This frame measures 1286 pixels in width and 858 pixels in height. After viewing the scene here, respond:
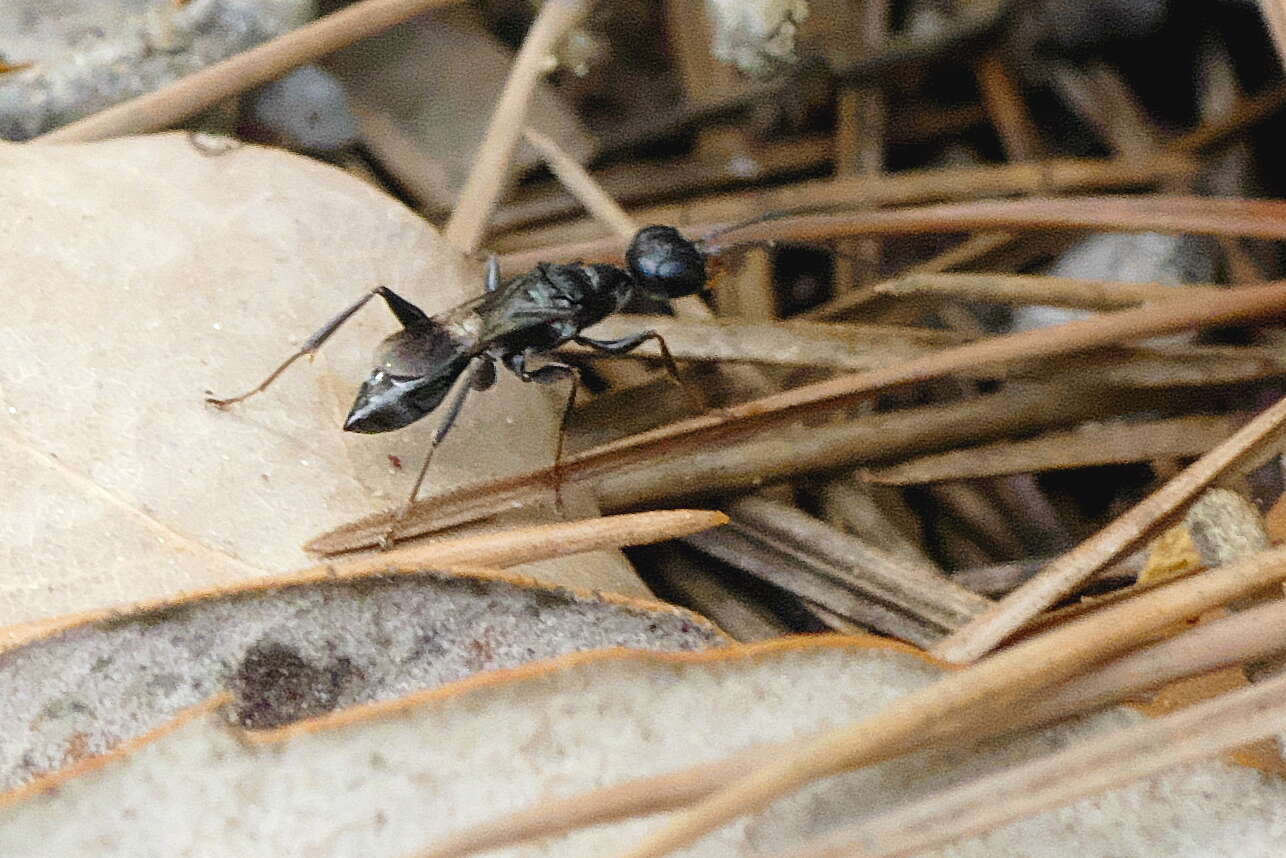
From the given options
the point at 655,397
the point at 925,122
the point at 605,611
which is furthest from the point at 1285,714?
the point at 925,122

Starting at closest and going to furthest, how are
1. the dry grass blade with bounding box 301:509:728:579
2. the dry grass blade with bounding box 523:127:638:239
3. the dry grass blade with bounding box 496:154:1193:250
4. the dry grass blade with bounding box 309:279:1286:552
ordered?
the dry grass blade with bounding box 301:509:728:579 → the dry grass blade with bounding box 309:279:1286:552 → the dry grass blade with bounding box 523:127:638:239 → the dry grass blade with bounding box 496:154:1193:250

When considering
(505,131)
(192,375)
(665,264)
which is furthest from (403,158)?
(192,375)

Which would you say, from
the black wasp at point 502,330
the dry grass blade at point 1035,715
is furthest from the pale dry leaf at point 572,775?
the black wasp at point 502,330

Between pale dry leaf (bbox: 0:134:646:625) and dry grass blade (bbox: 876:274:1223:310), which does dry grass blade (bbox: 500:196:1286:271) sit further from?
pale dry leaf (bbox: 0:134:646:625)

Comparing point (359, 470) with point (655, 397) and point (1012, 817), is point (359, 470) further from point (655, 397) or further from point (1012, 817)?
point (1012, 817)

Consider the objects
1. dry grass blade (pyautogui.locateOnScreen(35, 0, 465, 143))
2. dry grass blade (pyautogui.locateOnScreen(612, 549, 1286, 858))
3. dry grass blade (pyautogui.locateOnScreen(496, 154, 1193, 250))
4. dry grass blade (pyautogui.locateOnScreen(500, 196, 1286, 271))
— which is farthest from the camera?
dry grass blade (pyautogui.locateOnScreen(496, 154, 1193, 250))

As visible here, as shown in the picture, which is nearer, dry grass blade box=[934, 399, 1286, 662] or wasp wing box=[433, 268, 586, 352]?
dry grass blade box=[934, 399, 1286, 662]

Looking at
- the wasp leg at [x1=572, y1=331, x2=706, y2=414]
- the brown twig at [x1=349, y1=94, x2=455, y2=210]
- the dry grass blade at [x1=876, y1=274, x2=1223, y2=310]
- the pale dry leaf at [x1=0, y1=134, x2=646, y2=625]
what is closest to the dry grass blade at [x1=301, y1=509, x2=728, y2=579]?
the pale dry leaf at [x1=0, y1=134, x2=646, y2=625]

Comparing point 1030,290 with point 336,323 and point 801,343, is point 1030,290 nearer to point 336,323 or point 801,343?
point 801,343
